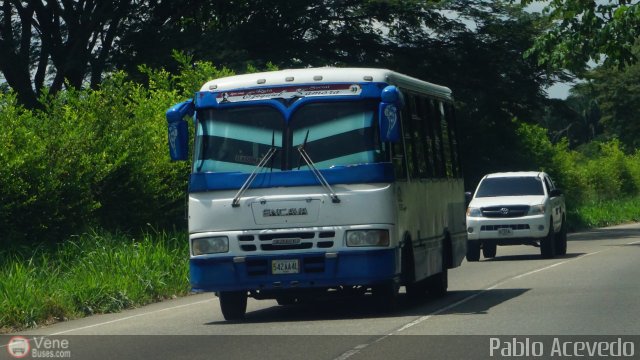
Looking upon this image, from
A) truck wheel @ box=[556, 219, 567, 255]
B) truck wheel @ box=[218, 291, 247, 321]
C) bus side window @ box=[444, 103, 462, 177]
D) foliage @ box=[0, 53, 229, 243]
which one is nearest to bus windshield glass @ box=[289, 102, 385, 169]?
truck wheel @ box=[218, 291, 247, 321]

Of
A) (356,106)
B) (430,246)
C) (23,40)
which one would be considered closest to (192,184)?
(356,106)

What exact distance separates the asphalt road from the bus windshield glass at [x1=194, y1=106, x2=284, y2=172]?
1856 mm

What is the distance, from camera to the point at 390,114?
1441 centimetres

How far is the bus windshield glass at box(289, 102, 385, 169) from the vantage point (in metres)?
14.6

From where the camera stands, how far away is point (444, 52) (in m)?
42.9

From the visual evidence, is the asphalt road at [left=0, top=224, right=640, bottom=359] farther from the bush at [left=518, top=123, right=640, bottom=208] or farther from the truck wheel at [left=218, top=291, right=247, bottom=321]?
the bush at [left=518, top=123, right=640, bottom=208]

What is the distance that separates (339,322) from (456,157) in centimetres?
620

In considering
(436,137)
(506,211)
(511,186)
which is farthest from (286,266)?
(511,186)

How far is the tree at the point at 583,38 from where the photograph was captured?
106 feet

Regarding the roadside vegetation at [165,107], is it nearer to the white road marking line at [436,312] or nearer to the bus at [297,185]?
the bus at [297,185]

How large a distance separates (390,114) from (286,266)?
6.79 ft

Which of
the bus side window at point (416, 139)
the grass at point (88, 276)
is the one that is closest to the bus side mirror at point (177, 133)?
the grass at point (88, 276)

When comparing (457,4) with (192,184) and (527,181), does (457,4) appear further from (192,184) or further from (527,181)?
(192,184)

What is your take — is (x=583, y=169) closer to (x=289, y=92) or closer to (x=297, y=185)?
(x=289, y=92)
